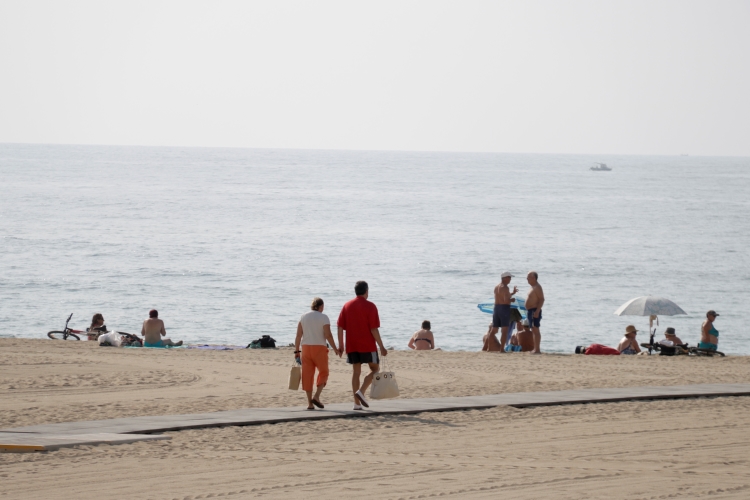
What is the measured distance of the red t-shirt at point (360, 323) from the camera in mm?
12016

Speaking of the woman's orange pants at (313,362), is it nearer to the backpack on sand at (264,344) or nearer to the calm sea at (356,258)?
the backpack on sand at (264,344)

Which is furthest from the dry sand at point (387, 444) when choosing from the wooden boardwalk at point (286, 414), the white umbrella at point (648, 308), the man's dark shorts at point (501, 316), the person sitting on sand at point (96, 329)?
the white umbrella at point (648, 308)

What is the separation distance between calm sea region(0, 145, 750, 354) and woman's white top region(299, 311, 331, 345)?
18.6 metres

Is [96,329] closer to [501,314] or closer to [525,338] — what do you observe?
[501,314]

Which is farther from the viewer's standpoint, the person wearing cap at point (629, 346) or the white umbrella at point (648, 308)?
the white umbrella at point (648, 308)

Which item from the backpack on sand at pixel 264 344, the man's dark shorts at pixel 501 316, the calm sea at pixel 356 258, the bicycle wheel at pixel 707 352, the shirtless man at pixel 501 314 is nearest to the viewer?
the shirtless man at pixel 501 314

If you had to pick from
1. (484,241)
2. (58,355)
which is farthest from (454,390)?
(484,241)

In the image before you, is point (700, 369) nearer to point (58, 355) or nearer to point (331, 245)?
point (58, 355)

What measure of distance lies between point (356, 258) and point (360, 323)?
4410 cm

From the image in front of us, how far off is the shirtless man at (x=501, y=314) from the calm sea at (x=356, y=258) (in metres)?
9.44

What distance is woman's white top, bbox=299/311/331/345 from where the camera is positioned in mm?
11977

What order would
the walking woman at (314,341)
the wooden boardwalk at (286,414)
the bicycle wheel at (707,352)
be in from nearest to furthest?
the wooden boardwalk at (286,414) < the walking woman at (314,341) < the bicycle wheel at (707,352)

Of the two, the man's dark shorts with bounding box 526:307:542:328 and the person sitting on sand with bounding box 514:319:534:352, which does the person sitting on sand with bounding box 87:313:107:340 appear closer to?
the person sitting on sand with bounding box 514:319:534:352

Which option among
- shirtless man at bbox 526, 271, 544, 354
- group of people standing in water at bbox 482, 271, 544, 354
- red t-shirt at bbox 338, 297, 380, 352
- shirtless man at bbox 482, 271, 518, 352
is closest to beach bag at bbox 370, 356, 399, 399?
red t-shirt at bbox 338, 297, 380, 352
